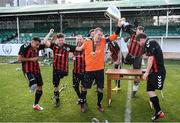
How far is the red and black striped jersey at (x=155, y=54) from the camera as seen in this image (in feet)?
24.9

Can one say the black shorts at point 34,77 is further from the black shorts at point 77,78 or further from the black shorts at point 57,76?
the black shorts at point 77,78

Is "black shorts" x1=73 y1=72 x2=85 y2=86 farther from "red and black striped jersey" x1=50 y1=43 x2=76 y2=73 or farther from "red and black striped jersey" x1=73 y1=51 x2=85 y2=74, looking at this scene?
"red and black striped jersey" x1=50 y1=43 x2=76 y2=73

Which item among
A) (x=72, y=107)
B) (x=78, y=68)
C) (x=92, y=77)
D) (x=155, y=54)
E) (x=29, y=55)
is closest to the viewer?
(x=155, y=54)

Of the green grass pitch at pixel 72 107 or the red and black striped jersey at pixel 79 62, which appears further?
the red and black striped jersey at pixel 79 62

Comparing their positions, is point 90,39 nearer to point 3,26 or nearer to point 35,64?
point 35,64

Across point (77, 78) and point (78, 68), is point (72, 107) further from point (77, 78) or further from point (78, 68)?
point (78, 68)

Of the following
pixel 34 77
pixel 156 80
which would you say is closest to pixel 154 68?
pixel 156 80

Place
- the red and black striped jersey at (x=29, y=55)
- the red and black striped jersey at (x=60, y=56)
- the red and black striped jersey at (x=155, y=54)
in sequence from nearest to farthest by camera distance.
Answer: the red and black striped jersey at (x=155, y=54) < the red and black striped jersey at (x=29, y=55) < the red and black striped jersey at (x=60, y=56)

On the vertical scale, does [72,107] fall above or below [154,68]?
below

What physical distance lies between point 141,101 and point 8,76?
7727 millimetres

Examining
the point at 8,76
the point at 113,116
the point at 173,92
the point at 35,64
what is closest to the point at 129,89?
the point at 173,92

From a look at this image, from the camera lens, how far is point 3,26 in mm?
37938

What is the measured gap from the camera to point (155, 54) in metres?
7.63

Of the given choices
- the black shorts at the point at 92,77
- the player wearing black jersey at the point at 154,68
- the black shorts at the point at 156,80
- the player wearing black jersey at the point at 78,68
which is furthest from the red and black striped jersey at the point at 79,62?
the black shorts at the point at 156,80
